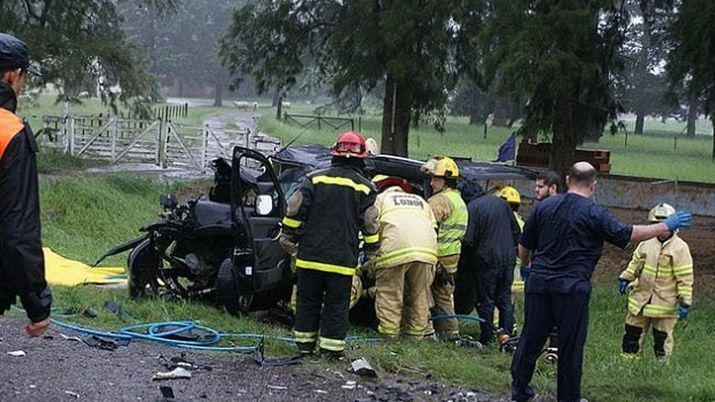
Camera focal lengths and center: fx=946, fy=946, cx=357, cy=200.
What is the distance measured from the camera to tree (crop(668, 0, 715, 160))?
50.2 feet

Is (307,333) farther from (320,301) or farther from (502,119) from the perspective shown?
(502,119)

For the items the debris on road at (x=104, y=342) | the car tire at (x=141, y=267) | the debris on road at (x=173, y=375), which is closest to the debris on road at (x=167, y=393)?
the debris on road at (x=173, y=375)

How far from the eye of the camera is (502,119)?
214 feet

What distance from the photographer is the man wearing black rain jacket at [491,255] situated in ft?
28.8

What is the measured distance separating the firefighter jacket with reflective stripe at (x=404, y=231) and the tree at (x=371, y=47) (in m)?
11.9

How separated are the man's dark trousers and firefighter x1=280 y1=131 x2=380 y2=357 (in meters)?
2.12

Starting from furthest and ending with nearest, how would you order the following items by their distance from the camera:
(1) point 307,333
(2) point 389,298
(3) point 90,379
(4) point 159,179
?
(4) point 159,179, (2) point 389,298, (1) point 307,333, (3) point 90,379

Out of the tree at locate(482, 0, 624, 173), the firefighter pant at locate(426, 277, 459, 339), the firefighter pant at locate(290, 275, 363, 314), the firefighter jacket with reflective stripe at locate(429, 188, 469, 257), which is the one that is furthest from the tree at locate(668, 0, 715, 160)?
the firefighter pant at locate(290, 275, 363, 314)

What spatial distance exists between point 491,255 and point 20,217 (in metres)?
5.53

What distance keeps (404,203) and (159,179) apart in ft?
52.0

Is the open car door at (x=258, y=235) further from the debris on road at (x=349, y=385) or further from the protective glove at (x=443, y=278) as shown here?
the debris on road at (x=349, y=385)

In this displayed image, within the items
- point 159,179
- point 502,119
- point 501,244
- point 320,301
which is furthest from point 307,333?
point 502,119

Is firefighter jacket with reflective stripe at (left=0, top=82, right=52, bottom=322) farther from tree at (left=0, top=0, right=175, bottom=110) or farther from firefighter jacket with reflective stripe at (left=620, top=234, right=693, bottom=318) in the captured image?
tree at (left=0, top=0, right=175, bottom=110)

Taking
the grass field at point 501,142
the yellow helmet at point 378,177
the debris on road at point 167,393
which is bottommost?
the grass field at point 501,142
